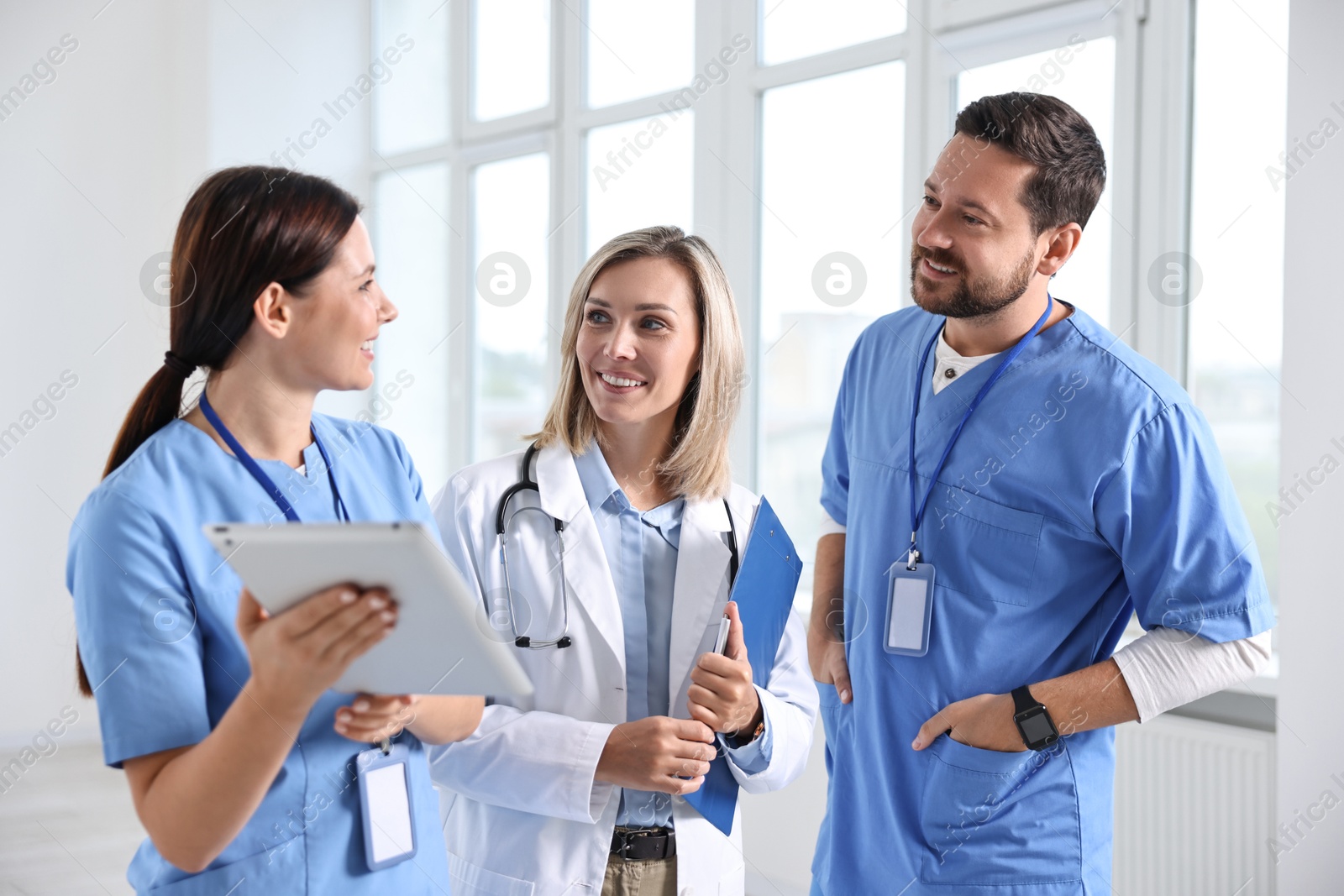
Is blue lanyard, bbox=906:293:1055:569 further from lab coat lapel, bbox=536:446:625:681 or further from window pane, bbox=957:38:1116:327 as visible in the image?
window pane, bbox=957:38:1116:327

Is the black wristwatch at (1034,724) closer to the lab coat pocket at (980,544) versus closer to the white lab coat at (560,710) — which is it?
the lab coat pocket at (980,544)

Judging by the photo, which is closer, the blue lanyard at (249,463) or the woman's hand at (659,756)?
the blue lanyard at (249,463)

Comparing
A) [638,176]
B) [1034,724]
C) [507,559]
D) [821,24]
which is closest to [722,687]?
[507,559]

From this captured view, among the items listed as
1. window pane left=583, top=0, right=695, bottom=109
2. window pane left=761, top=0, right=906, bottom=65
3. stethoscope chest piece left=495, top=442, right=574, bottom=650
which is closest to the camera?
stethoscope chest piece left=495, top=442, right=574, bottom=650

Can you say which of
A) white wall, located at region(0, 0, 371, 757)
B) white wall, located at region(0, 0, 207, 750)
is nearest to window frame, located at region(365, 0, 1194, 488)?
white wall, located at region(0, 0, 371, 757)

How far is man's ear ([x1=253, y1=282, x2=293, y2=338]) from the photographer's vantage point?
1087 mm

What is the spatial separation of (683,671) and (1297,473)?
1.64 meters

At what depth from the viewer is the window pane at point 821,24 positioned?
3520 mm

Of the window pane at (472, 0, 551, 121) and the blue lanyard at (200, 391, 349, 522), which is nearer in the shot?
the blue lanyard at (200, 391, 349, 522)

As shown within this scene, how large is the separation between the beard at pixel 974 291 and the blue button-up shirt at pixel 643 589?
51 centimetres

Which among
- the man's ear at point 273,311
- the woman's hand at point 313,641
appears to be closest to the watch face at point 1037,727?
the woman's hand at point 313,641

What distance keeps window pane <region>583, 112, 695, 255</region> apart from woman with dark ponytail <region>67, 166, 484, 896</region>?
3104mm

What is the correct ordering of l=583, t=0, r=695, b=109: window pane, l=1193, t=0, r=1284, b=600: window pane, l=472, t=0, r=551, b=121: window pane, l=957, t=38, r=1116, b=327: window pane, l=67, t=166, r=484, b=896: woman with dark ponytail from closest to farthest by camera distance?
l=67, t=166, r=484, b=896: woman with dark ponytail
l=1193, t=0, r=1284, b=600: window pane
l=957, t=38, r=1116, b=327: window pane
l=583, t=0, r=695, b=109: window pane
l=472, t=0, r=551, b=121: window pane

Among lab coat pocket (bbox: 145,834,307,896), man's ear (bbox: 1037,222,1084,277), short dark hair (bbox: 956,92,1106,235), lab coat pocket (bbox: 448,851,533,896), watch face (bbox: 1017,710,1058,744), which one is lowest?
lab coat pocket (bbox: 448,851,533,896)
